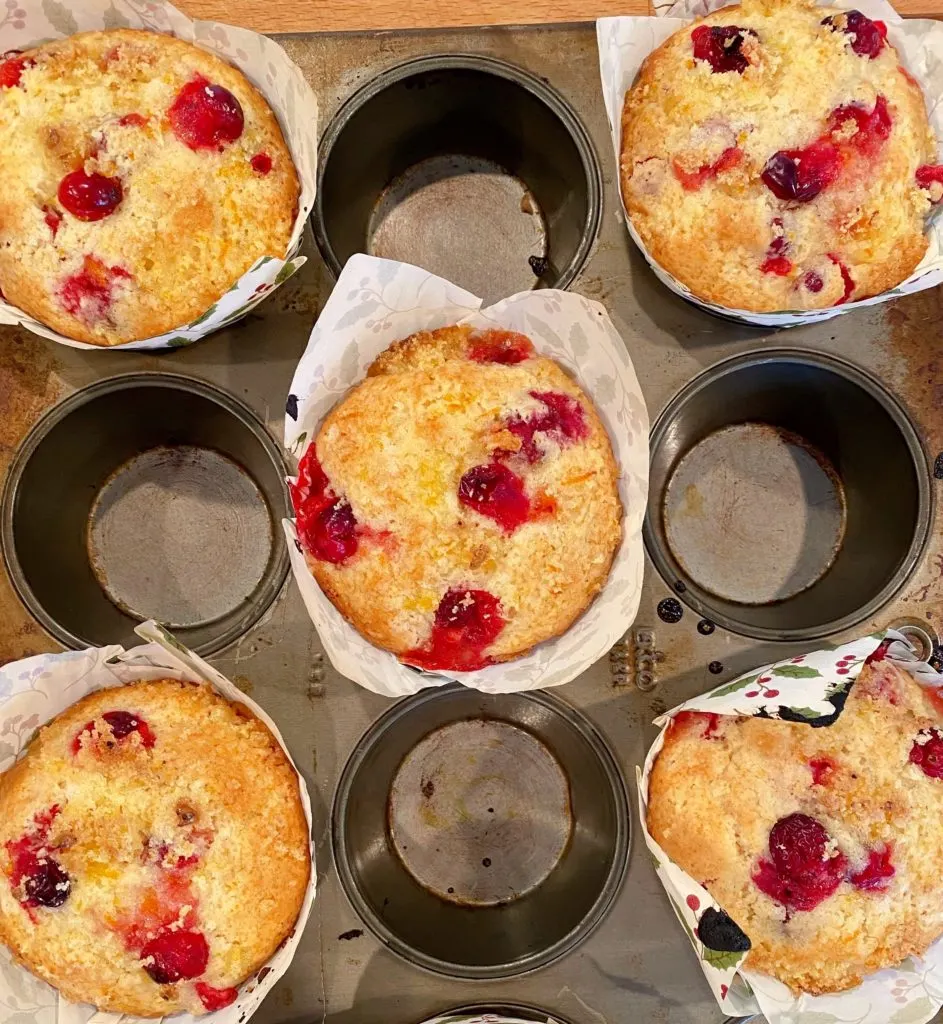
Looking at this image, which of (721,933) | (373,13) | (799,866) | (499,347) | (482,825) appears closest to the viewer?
(721,933)

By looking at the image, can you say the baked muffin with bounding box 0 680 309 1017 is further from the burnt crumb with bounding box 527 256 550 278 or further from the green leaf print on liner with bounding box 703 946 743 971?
the burnt crumb with bounding box 527 256 550 278

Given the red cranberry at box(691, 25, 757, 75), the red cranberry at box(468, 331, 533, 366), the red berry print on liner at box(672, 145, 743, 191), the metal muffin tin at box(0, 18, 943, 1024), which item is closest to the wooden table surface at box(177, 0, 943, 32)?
the metal muffin tin at box(0, 18, 943, 1024)

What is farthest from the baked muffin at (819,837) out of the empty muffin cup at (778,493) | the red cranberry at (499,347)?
the red cranberry at (499,347)

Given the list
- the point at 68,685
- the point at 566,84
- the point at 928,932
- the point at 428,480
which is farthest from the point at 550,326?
the point at 928,932

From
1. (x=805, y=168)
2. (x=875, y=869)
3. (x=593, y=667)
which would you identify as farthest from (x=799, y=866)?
(x=805, y=168)

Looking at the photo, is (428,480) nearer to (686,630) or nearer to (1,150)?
(686,630)

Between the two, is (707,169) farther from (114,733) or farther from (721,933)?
(114,733)

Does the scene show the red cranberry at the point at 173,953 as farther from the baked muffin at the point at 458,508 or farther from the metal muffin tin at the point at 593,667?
the baked muffin at the point at 458,508

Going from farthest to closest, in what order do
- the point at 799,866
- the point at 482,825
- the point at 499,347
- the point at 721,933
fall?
the point at 482,825 → the point at 499,347 → the point at 799,866 → the point at 721,933
